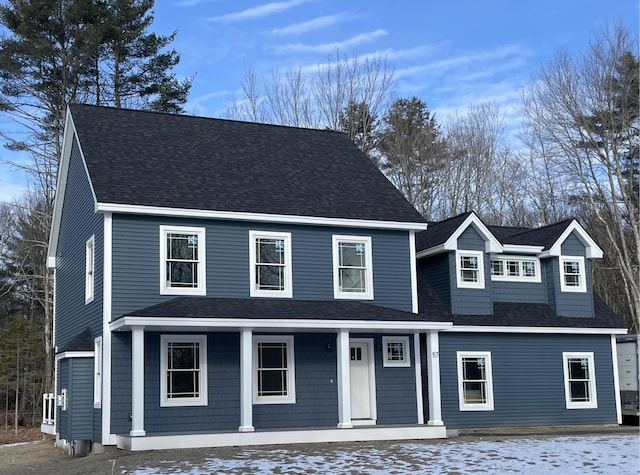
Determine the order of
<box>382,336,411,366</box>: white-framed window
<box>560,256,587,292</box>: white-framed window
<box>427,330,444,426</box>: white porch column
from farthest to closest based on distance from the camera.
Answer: <box>560,256,587,292</box>: white-framed window < <box>382,336,411,366</box>: white-framed window < <box>427,330,444,426</box>: white porch column

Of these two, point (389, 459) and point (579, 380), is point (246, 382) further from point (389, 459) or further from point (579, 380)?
point (579, 380)

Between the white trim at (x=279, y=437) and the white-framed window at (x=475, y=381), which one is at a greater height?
the white-framed window at (x=475, y=381)

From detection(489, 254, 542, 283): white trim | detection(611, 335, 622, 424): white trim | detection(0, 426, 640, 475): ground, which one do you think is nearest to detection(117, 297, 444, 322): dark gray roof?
detection(0, 426, 640, 475): ground

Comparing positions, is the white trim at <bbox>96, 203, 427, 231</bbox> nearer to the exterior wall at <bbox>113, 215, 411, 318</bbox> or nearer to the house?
the house

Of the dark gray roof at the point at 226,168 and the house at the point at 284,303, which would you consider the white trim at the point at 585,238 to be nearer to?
the house at the point at 284,303

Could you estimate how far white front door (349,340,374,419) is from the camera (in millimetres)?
21359

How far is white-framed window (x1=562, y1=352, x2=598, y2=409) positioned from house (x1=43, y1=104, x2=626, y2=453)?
51 millimetres

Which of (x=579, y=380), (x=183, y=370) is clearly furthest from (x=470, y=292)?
(x=183, y=370)

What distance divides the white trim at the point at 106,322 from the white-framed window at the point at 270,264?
11.6 feet

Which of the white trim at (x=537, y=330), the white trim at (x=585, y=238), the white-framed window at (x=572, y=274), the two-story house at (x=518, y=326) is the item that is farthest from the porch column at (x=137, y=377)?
the white trim at (x=585, y=238)

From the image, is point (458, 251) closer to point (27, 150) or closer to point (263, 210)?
point (263, 210)

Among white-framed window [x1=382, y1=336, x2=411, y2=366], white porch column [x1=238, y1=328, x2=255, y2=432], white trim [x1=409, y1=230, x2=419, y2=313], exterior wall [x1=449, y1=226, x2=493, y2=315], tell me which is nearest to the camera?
white porch column [x1=238, y1=328, x2=255, y2=432]

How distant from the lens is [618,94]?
3541cm

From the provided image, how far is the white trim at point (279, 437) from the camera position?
55.9 feet
